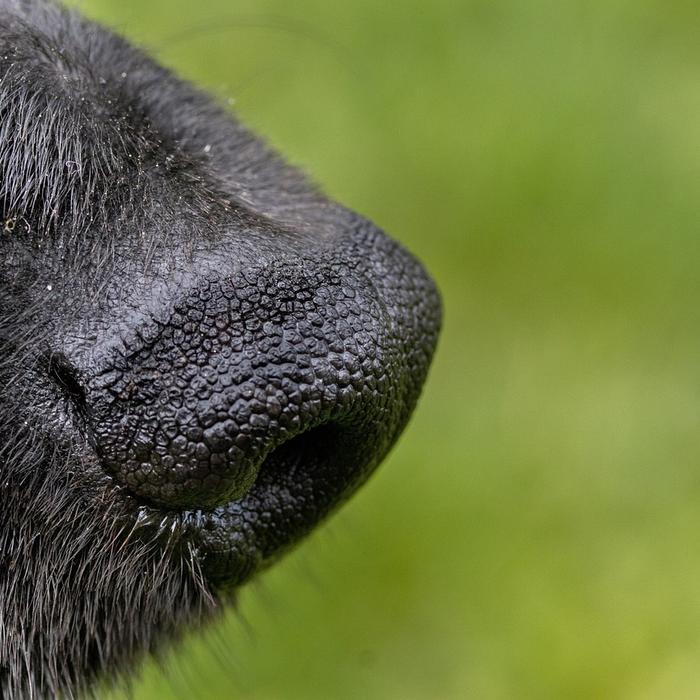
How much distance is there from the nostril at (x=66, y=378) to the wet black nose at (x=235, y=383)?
0.03m

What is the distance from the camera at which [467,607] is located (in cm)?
467

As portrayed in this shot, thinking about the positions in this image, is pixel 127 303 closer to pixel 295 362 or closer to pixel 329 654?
pixel 295 362

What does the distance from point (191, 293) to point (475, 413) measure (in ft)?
10.8

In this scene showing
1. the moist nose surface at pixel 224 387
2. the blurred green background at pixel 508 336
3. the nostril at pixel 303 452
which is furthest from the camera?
the blurred green background at pixel 508 336

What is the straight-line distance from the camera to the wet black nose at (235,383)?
188 cm

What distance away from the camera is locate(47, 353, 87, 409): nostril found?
74.9 inches

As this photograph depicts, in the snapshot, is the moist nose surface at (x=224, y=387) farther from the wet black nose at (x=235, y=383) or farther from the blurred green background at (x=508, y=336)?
the blurred green background at (x=508, y=336)

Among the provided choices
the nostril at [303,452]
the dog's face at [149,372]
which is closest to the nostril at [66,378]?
the dog's face at [149,372]

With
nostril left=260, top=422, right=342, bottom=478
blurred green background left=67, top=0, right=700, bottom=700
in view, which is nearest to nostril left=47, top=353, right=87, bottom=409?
nostril left=260, top=422, right=342, bottom=478

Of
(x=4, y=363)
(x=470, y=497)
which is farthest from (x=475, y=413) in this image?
(x=4, y=363)

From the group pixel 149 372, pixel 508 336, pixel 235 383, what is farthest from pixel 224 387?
pixel 508 336

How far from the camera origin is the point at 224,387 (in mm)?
1896

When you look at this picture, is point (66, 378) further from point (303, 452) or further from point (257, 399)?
point (303, 452)

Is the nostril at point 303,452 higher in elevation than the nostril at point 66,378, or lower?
higher
